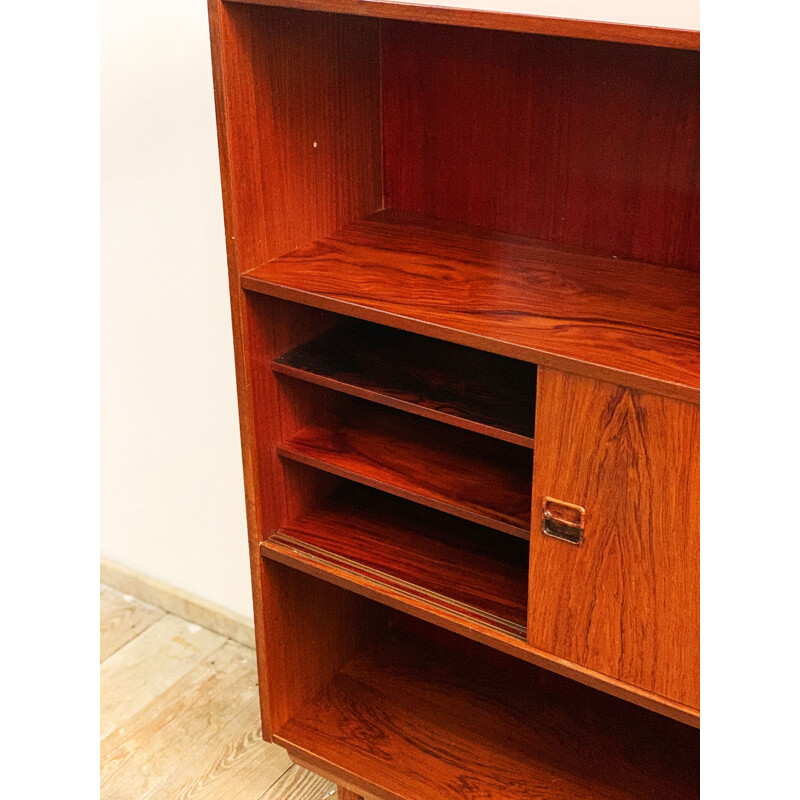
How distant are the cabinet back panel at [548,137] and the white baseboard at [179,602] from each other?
106cm

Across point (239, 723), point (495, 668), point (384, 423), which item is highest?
point (384, 423)

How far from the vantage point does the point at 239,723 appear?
186 cm

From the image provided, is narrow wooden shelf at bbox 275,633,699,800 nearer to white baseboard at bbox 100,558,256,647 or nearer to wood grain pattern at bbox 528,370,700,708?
wood grain pattern at bbox 528,370,700,708

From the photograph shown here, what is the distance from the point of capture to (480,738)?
A: 1514 mm

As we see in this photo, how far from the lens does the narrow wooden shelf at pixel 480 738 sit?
143 cm

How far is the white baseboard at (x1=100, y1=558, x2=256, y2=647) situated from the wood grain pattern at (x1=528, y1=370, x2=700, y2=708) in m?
1.04

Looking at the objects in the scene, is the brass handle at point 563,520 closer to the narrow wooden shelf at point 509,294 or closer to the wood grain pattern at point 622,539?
the wood grain pattern at point 622,539

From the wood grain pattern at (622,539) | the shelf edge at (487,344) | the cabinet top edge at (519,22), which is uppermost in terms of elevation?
the cabinet top edge at (519,22)

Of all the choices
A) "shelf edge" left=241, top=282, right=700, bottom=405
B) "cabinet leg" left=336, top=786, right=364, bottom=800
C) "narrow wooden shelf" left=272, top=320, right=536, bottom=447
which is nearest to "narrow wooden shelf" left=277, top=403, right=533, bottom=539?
"narrow wooden shelf" left=272, top=320, right=536, bottom=447

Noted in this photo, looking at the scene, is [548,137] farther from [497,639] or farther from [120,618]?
[120,618]

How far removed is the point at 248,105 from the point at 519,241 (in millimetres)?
396

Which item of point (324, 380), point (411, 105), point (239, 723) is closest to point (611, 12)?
point (411, 105)

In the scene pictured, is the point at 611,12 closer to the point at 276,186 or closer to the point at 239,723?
the point at 276,186

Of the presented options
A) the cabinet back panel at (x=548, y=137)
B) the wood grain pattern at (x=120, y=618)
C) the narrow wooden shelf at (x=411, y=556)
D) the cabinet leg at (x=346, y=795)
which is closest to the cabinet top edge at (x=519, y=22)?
the cabinet back panel at (x=548, y=137)
